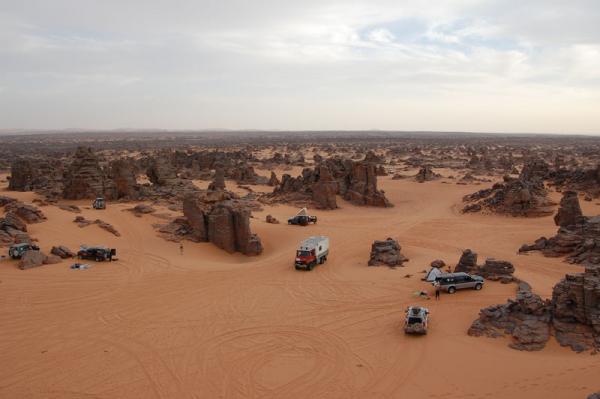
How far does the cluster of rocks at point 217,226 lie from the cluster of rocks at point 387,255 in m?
8.65

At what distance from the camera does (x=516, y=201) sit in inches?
Answer: 1886

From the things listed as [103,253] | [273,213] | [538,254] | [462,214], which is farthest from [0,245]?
[462,214]

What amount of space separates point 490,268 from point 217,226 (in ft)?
61.3

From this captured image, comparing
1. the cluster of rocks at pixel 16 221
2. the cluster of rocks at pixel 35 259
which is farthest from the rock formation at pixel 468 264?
the cluster of rocks at pixel 16 221

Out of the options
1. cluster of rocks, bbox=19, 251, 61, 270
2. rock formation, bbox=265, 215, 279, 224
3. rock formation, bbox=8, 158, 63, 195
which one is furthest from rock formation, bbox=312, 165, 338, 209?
rock formation, bbox=8, 158, 63, 195

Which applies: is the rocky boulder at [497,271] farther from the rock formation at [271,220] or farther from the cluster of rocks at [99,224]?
the cluster of rocks at [99,224]

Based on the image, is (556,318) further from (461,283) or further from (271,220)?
(271,220)

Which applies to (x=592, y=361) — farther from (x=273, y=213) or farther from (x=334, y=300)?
(x=273, y=213)

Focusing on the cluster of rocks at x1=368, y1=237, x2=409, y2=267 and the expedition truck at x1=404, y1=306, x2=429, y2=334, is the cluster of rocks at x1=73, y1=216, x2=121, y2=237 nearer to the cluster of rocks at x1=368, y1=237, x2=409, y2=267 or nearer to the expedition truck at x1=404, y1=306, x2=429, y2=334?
the cluster of rocks at x1=368, y1=237, x2=409, y2=267

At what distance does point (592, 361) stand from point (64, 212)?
1551 inches

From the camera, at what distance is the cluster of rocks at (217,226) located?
34.7 metres

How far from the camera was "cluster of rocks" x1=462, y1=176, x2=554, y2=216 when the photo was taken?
47.4 metres

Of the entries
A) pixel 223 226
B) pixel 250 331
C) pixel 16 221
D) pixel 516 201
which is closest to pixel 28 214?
pixel 16 221

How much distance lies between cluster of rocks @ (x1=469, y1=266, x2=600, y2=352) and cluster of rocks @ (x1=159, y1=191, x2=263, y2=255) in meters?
18.5
